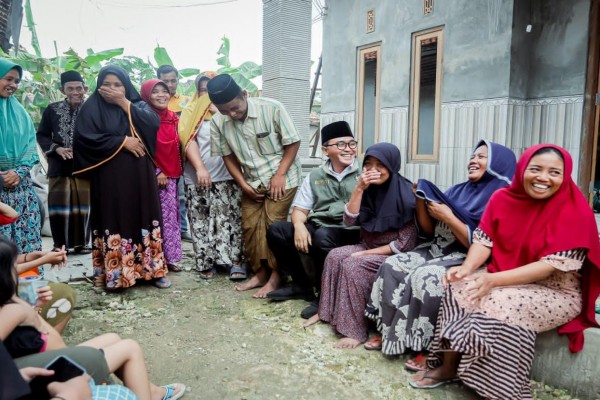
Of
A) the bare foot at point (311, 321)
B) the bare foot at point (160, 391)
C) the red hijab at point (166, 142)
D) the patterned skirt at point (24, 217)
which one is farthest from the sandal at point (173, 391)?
the red hijab at point (166, 142)

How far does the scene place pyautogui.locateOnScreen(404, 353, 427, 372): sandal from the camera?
2.44 meters

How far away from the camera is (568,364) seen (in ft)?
7.17

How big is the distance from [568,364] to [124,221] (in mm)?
3003

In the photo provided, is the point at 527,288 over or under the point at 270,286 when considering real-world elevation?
over

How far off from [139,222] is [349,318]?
1.82m

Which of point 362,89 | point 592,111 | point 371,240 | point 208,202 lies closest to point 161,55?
point 362,89

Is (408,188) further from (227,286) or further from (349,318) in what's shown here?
(227,286)

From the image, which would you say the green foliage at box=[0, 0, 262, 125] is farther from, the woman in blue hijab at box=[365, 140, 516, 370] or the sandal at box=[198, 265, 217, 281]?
the woman in blue hijab at box=[365, 140, 516, 370]

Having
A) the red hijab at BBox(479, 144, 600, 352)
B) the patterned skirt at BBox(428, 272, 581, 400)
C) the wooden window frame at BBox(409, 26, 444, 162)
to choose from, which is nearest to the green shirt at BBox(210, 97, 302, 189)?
the red hijab at BBox(479, 144, 600, 352)

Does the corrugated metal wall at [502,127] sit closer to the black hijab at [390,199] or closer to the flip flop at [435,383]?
the black hijab at [390,199]

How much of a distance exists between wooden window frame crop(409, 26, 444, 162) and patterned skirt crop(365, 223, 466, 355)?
10.9ft

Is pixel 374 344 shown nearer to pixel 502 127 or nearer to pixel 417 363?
pixel 417 363

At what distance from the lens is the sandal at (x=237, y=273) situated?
4.01 m

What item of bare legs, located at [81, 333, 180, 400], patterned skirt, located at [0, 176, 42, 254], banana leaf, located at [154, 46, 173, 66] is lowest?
bare legs, located at [81, 333, 180, 400]
